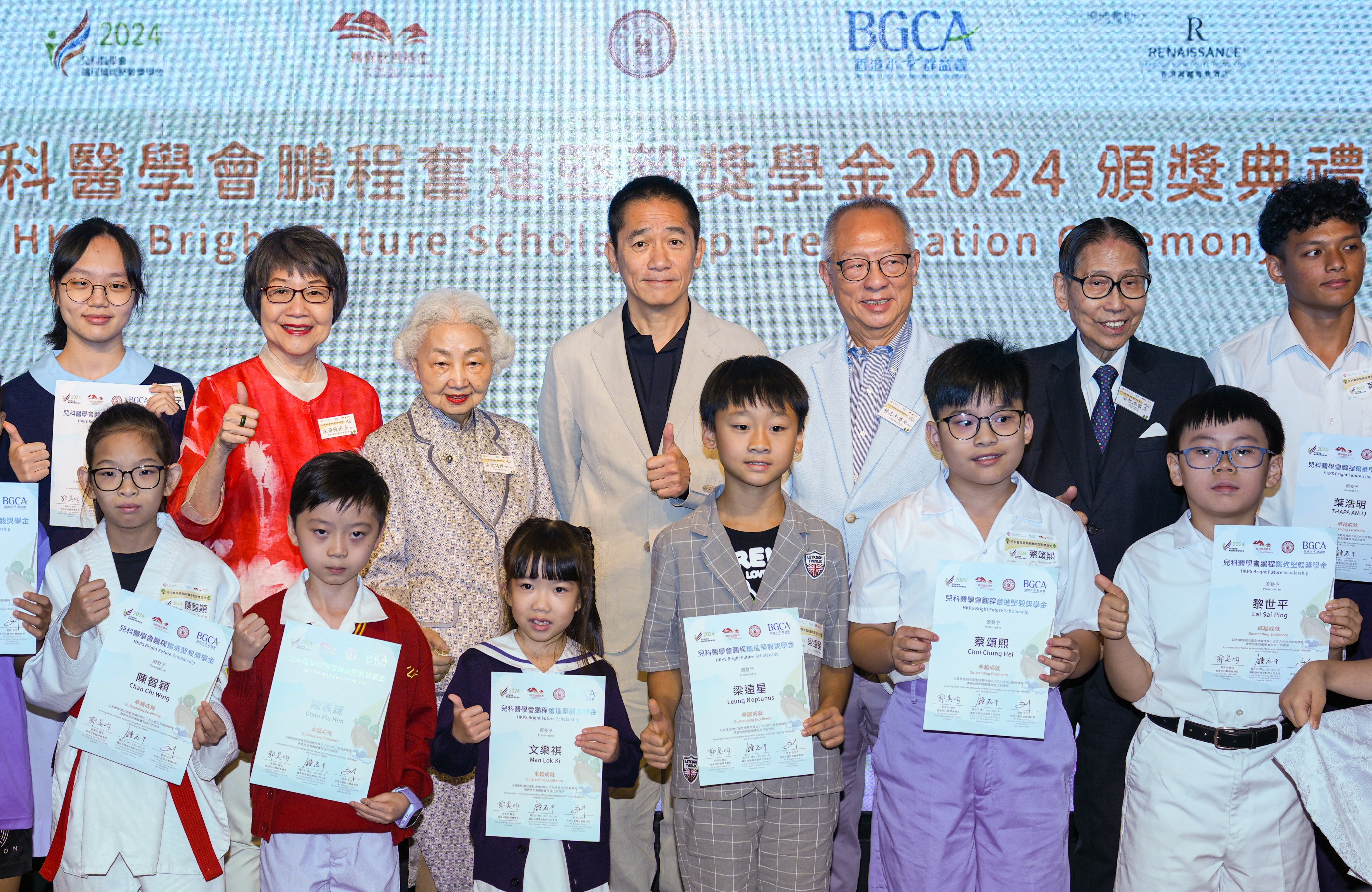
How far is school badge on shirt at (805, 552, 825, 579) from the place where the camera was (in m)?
2.93

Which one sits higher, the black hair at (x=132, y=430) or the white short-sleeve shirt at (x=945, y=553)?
the black hair at (x=132, y=430)

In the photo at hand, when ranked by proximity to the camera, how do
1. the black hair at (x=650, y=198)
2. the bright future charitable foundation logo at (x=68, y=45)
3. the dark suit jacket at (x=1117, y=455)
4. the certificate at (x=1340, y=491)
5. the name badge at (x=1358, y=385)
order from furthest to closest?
the bright future charitable foundation logo at (x=68, y=45) → the black hair at (x=650, y=198) → the name badge at (x=1358, y=385) → the dark suit jacket at (x=1117, y=455) → the certificate at (x=1340, y=491)

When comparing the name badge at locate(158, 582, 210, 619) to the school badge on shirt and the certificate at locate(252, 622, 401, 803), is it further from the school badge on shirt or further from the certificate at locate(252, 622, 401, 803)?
the school badge on shirt

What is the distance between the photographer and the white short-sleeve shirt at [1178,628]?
112 inches

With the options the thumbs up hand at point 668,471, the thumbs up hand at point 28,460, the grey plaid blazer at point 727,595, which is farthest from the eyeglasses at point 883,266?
the thumbs up hand at point 28,460

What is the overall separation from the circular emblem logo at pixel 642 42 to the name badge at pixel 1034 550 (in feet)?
9.46

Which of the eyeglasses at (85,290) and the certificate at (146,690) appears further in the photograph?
the eyeglasses at (85,290)

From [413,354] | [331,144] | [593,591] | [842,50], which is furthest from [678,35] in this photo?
[593,591]

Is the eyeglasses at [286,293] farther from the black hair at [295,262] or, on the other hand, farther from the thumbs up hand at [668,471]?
the thumbs up hand at [668,471]

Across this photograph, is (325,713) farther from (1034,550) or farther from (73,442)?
(1034,550)

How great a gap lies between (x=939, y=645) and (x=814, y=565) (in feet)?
1.38

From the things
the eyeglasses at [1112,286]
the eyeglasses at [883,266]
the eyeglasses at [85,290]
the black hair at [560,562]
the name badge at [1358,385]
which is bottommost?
the black hair at [560,562]

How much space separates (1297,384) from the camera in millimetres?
3613

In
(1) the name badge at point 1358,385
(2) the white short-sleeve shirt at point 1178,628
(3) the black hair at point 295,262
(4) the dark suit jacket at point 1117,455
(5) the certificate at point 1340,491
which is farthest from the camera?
(3) the black hair at point 295,262
